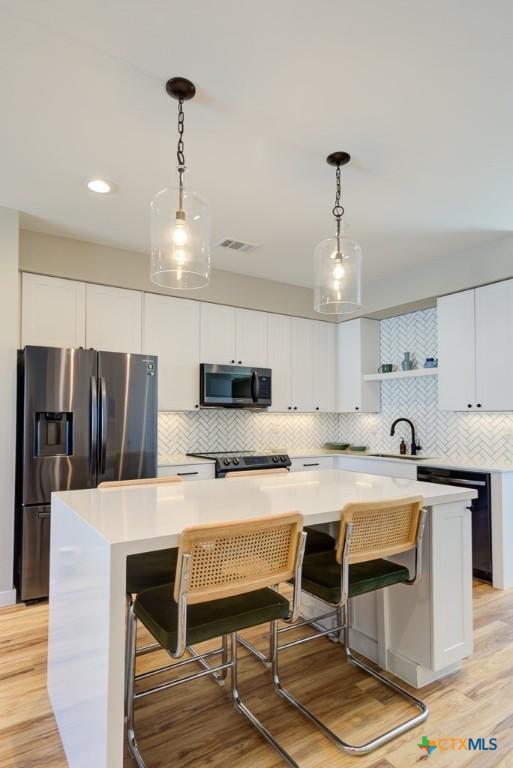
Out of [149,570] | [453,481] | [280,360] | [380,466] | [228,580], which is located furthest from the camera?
[280,360]

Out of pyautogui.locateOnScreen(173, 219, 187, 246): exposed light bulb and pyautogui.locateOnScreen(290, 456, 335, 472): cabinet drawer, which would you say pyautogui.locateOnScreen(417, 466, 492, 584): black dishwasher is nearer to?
pyautogui.locateOnScreen(290, 456, 335, 472): cabinet drawer

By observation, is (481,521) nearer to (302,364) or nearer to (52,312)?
(302,364)

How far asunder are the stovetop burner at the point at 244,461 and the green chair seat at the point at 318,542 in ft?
5.29

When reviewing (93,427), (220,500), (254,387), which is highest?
(254,387)

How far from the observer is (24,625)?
2830 millimetres

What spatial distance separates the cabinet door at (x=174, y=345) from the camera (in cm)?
420

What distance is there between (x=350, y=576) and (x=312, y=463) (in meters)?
2.85

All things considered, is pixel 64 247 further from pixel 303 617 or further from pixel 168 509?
pixel 303 617

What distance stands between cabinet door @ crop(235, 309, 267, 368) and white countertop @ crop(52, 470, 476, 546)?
2278 millimetres

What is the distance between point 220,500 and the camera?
1.97m

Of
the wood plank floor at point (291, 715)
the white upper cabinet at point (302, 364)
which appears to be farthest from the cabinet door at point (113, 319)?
the wood plank floor at point (291, 715)

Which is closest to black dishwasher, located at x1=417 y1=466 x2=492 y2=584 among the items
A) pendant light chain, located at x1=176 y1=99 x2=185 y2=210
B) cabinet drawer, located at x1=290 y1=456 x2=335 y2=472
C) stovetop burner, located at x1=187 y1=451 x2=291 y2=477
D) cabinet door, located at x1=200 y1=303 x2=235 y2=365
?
cabinet drawer, located at x1=290 y1=456 x2=335 y2=472

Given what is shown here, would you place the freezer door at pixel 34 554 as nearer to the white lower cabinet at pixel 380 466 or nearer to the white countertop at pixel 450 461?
the white countertop at pixel 450 461

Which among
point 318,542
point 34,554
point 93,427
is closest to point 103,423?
point 93,427
